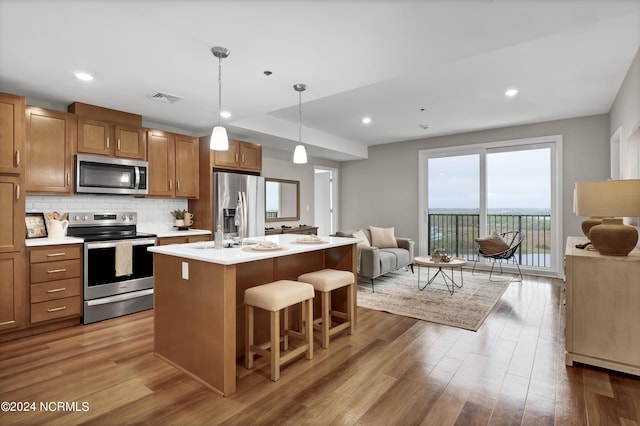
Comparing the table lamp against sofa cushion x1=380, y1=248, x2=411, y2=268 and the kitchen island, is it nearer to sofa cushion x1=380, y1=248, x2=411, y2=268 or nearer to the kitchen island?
the kitchen island

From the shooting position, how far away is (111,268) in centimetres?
357

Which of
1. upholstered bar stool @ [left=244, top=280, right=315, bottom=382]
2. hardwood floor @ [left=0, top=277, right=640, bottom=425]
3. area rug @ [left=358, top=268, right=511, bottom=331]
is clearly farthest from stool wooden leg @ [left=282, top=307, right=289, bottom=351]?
area rug @ [left=358, top=268, right=511, bottom=331]

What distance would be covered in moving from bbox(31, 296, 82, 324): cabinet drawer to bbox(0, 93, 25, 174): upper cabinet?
1.29 metres

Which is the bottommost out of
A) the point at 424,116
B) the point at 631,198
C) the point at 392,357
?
the point at 392,357

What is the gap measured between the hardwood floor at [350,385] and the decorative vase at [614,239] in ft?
2.92

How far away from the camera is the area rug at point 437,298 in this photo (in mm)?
3584

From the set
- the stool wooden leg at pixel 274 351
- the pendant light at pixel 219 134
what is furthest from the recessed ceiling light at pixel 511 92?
the stool wooden leg at pixel 274 351

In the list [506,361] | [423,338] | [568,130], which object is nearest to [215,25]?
[423,338]

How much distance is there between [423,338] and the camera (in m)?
3.01

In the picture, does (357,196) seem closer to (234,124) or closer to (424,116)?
(424,116)

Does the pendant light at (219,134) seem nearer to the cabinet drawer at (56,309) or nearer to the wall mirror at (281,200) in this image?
the cabinet drawer at (56,309)

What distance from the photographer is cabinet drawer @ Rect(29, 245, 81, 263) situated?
3129mm

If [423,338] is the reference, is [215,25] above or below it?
above

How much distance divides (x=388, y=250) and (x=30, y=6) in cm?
486
